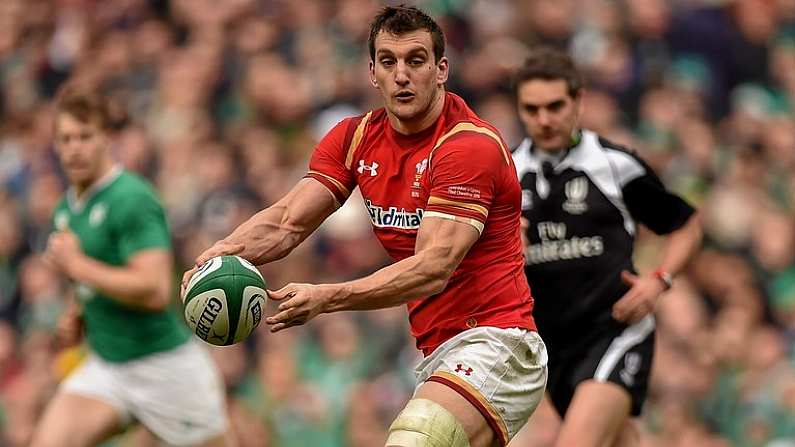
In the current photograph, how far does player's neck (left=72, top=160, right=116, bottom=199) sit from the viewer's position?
28.8 feet

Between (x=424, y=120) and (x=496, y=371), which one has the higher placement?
(x=424, y=120)

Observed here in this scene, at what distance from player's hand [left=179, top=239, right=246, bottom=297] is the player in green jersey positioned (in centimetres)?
201

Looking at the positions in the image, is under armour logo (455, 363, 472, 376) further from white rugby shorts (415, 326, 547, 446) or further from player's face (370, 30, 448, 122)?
player's face (370, 30, 448, 122)

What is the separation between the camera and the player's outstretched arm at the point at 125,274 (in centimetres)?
834

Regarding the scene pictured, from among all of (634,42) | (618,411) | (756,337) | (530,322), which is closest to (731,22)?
(634,42)

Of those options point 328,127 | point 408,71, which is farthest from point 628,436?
point 328,127

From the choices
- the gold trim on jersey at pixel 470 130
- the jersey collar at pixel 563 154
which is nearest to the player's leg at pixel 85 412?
the jersey collar at pixel 563 154

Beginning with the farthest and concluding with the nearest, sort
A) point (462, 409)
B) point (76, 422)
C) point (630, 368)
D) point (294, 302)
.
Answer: point (76, 422)
point (630, 368)
point (462, 409)
point (294, 302)

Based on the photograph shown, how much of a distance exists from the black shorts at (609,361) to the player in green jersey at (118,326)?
201 cm

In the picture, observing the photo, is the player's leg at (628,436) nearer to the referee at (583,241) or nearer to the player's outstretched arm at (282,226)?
the referee at (583,241)

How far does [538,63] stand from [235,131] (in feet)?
21.0

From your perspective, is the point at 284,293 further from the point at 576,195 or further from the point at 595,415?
the point at 576,195

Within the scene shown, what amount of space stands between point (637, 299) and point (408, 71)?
2.15 meters

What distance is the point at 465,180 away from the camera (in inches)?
247
